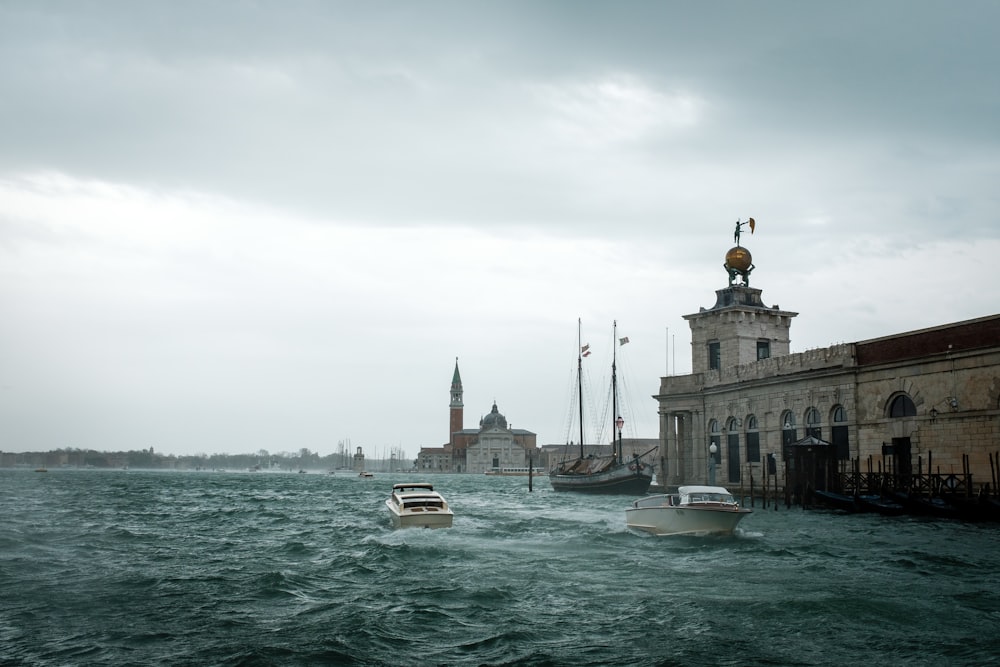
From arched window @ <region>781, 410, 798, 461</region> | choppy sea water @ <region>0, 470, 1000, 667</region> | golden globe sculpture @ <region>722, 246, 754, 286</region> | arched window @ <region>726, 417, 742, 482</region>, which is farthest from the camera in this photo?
golden globe sculpture @ <region>722, 246, 754, 286</region>

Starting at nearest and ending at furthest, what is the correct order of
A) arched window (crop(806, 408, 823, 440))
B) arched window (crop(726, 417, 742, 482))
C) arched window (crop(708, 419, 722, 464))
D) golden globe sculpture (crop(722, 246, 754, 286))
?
arched window (crop(806, 408, 823, 440)) < arched window (crop(726, 417, 742, 482)) < arched window (crop(708, 419, 722, 464)) < golden globe sculpture (crop(722, 246, 754, 286))

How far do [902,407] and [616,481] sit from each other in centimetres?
3101

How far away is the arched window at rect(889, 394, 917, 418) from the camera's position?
44562mm

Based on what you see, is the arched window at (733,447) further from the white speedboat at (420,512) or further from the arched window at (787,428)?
the white speedboat at (420,512)

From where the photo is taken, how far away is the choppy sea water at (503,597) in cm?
1424

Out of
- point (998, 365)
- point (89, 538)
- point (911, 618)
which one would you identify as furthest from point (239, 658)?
point (998, 365)

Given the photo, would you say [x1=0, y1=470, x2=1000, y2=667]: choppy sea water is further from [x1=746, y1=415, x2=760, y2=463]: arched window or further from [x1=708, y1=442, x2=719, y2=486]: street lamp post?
[x1=746, y1=415, x2=760, y2=463]: arched window

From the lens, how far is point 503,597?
19.2m

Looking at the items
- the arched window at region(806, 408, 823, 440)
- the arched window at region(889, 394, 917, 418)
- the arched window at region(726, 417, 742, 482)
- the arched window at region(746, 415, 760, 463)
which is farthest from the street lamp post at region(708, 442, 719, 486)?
the arched window at region(889, 394, 917, 418)

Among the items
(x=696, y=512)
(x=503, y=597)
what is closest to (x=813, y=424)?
(x=696, y=512)

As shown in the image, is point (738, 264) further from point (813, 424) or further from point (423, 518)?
point (423, 518)

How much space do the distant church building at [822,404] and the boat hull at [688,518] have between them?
14009mm

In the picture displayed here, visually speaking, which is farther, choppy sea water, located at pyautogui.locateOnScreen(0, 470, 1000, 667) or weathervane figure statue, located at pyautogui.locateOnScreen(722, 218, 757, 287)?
weathervane figure statue, located at pyautogui.locateOnScreen(722, 218, 757, 287)

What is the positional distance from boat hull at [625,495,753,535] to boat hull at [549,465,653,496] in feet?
127
